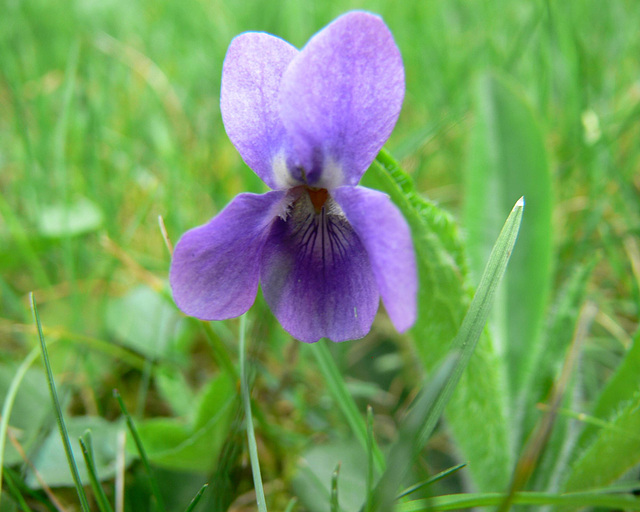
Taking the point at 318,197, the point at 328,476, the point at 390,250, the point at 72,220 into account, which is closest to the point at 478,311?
the point at 390,250

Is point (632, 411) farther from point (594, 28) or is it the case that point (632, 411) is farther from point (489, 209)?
point (594, 28)

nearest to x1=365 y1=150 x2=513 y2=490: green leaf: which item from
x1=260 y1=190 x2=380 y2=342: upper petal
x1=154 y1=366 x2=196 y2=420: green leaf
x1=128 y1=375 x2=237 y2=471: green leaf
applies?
x1=260 y1=190 x2=380 y2=342: upper petal

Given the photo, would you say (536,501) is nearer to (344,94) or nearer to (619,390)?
(619,390)

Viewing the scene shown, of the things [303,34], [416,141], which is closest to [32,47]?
[303,34]

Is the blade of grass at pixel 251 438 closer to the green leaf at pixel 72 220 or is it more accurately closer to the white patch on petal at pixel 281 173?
the white patch on petal at pixel 281 173

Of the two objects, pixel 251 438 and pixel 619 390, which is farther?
pixel 619 390

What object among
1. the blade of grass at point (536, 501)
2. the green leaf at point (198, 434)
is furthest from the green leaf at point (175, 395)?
the blade of grass at point (536, 501)
